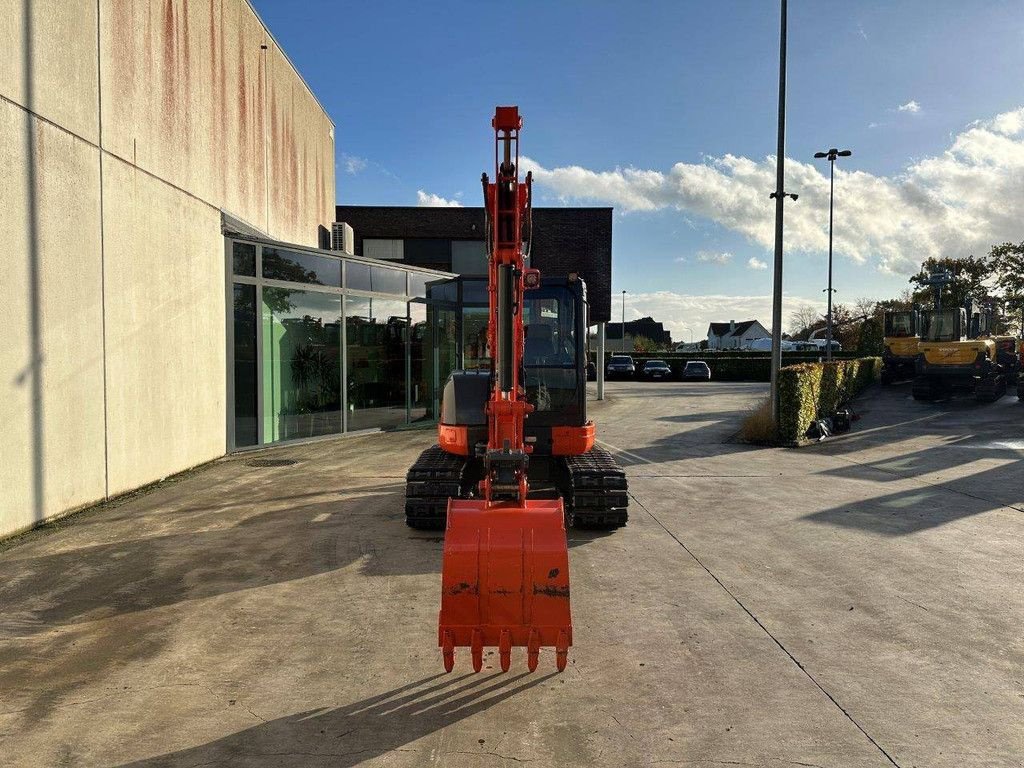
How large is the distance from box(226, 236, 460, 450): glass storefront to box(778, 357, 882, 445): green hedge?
8.43m

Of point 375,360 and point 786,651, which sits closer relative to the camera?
point 786,651

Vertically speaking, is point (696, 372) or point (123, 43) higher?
point (123, 43)

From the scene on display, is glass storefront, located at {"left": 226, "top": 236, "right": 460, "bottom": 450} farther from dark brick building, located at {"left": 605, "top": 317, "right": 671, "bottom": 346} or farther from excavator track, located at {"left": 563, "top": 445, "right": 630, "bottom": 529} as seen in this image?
dark brick building, located at {"left": 605, "top": 317, "right": 671, "bottom": 346}

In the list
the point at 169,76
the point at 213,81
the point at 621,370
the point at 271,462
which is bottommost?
the point at 271,462

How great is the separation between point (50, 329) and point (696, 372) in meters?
37.5

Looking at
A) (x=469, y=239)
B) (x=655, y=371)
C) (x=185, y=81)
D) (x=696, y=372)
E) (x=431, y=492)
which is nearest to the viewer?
(x=431, y=492)

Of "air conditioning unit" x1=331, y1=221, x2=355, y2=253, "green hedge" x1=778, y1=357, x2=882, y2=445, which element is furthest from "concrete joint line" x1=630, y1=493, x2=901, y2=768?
"air conditioning unit" x1=331, y1=221, x2=355, y2=253

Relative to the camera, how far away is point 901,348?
24.8 m

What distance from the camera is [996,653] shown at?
465 centimetres

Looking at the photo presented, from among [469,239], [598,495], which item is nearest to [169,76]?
[598,495]

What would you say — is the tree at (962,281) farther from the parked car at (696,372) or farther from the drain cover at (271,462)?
the drain cover at (271,462)

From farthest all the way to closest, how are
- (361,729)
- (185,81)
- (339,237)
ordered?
(339,237), (185,81), (361,729)

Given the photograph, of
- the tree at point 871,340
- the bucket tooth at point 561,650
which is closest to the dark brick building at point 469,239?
the tree at point 871,340

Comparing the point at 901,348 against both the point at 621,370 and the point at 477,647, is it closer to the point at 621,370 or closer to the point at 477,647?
the point at 621,370
